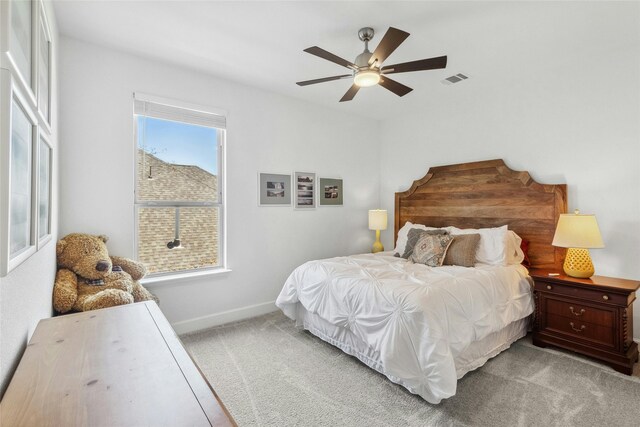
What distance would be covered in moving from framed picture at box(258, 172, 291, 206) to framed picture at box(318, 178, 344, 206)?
1.76 feet

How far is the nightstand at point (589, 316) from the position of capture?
90.6 inches

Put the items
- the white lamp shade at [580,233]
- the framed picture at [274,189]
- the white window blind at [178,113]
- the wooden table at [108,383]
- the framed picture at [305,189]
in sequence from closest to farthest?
the wooden table at [108,383]
the white lamp shade at [580,233]
the white window blind at [178,113]
the framed picture at [274,189]
the framed picture at [305,189]

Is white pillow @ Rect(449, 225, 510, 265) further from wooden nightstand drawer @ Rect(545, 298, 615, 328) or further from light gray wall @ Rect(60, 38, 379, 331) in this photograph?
light gray wall @ Rect(60, 38, 379, 331)

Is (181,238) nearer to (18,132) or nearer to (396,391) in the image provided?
(18,132)

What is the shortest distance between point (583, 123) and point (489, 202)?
1.12 metres

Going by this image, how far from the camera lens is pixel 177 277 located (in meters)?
3.01

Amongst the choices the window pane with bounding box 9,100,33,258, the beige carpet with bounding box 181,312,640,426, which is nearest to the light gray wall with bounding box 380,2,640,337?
the beige carpet with bounding box 181,312,640,426

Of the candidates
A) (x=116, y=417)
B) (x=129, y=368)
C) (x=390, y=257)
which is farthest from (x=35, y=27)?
(x=390, y=257)

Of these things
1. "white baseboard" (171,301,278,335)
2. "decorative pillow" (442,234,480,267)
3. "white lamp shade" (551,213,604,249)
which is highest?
"white lamp shade" (551,213,604,249)

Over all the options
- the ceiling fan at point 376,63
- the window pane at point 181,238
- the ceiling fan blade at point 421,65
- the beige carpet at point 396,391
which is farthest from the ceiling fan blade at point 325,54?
the beige carpet at point 396,391

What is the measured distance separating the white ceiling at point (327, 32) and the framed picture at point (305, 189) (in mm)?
1251

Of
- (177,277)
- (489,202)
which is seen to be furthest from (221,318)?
(489,202)

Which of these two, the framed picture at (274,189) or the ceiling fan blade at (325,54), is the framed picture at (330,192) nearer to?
the framed picture at (274,189)

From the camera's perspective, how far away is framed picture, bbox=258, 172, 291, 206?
142 inches
